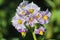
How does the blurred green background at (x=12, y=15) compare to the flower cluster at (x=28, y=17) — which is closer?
the flower cluster at (x=28, y=17)

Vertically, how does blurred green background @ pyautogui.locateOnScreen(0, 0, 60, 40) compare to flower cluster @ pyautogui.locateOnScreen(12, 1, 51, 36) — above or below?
above

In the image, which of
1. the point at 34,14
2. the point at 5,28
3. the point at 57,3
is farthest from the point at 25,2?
the point at 5,28

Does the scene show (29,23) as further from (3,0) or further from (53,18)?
(3,0)

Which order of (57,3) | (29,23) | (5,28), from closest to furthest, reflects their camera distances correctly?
(29,23), (57,3), (5,28)

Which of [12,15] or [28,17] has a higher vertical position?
[12,15]

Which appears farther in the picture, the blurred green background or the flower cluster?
the blurred green background

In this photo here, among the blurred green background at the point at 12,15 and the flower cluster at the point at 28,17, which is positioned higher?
the blurred green background at the point at 12,15

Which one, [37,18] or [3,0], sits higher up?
[3,0]

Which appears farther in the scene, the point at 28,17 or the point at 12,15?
the point at 12,15
